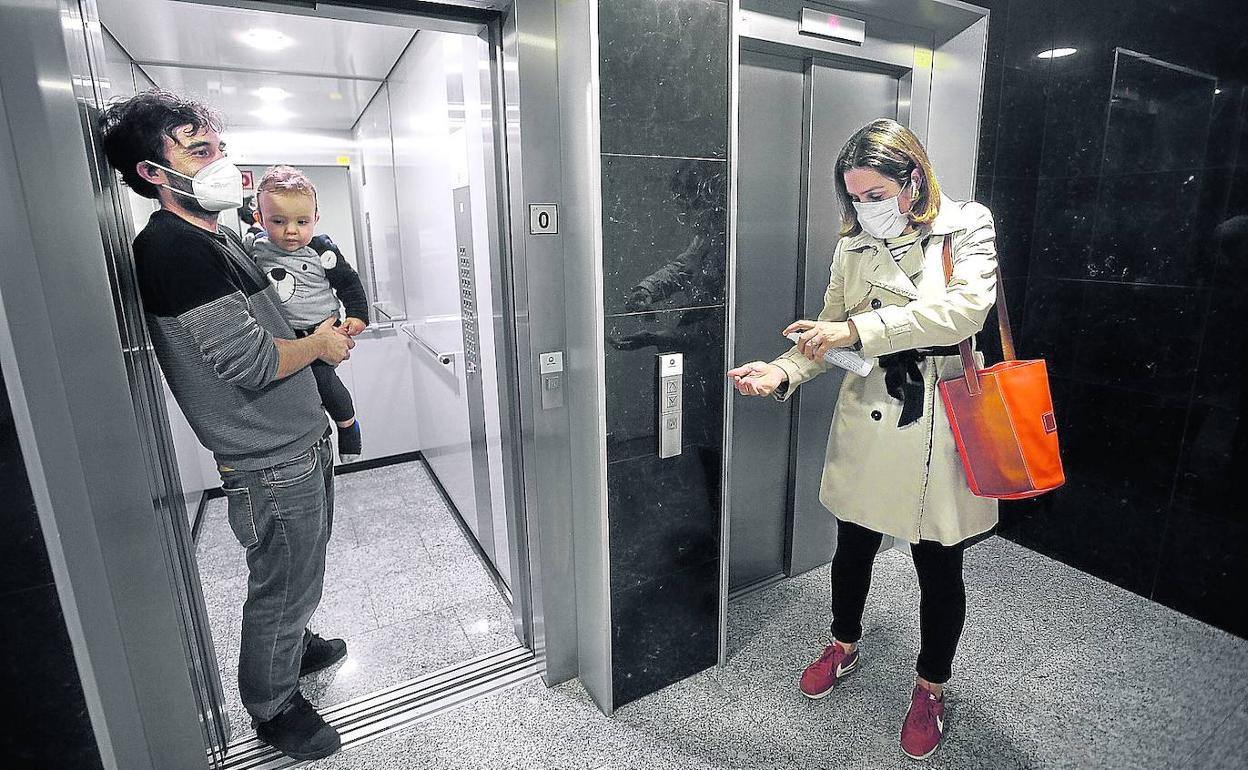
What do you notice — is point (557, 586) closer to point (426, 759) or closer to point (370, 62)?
point (426, 759)

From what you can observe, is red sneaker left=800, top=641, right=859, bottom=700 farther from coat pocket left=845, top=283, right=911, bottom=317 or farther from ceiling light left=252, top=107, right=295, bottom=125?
ceiling light left=252, top=107, right=295, bottom=125

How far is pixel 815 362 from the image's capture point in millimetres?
1870

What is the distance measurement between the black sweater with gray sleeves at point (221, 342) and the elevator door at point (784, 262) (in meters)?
1.52

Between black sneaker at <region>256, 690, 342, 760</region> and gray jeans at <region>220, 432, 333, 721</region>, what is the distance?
0.04m

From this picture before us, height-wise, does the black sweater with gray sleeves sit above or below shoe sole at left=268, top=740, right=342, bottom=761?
above

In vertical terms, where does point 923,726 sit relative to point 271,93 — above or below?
below

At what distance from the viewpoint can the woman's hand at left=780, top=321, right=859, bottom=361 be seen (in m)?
1.63

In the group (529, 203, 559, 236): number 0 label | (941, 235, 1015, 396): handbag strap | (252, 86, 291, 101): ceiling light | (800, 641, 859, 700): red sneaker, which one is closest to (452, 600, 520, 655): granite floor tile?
(800, 641, 859, 700): red sneaker

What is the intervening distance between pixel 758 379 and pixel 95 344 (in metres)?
1.55

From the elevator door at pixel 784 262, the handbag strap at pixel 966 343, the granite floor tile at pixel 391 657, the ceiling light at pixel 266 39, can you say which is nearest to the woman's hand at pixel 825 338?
the handbag strap at pixel 966 343

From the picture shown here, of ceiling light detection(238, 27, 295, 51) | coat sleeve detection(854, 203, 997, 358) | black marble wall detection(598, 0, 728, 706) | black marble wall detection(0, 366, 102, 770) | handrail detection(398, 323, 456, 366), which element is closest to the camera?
black marble wall detection(0, 366, 102, 770)

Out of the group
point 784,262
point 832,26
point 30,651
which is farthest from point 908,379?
point 30,651

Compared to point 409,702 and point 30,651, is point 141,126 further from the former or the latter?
point 409,702

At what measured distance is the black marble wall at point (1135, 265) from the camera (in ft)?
7.04
